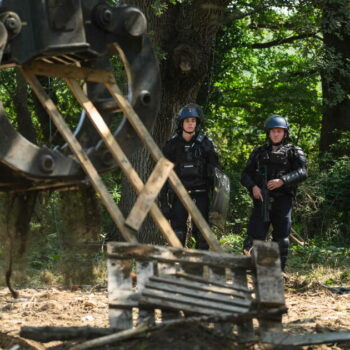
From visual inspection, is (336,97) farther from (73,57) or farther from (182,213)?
(73,57)

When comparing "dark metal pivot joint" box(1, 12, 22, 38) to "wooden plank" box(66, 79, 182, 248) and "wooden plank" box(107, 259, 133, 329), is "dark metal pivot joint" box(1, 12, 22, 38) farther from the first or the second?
"wooden plank" box(107, 259, 133, 329)

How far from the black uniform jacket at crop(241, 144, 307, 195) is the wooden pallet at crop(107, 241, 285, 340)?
3101mm

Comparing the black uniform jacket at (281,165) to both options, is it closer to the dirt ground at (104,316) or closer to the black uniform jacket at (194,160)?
the black uniform jacket at (194,160)

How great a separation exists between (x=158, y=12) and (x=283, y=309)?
215 inches

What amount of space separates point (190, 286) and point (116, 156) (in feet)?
3.63

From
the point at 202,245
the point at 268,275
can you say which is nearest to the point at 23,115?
the point at 202,245

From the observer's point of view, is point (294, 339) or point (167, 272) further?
point (167, 272)

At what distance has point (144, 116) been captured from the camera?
6.30m

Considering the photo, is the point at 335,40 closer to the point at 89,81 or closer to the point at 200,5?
the point at 200,5

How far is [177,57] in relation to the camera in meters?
10.4

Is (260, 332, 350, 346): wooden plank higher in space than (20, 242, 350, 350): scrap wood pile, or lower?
lower

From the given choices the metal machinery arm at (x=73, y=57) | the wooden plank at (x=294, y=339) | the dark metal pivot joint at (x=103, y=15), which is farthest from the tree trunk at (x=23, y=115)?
the wooden plank at (x=294, y=339)

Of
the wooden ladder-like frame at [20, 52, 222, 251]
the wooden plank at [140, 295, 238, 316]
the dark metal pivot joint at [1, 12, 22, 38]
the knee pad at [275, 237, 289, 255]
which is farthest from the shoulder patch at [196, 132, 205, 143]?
the wooden plank at [140, 295, 238, 316]

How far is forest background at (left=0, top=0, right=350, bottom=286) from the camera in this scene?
6.64 metres
